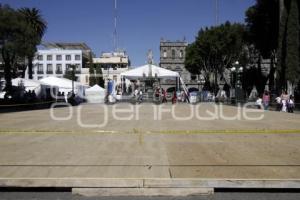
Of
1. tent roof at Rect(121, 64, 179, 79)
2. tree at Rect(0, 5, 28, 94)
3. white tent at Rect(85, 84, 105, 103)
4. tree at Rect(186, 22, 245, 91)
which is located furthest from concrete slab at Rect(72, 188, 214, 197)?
tree at Rect(186, 22, 245, 91)

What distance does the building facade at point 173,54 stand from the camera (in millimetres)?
131625

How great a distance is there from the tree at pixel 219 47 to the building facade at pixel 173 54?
52533 mm

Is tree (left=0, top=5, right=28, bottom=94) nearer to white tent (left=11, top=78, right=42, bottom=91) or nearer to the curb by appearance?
white tent (left=11, top=78, right=42, bottom=91)

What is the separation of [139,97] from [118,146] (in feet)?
116

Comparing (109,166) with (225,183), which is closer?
(225,183)

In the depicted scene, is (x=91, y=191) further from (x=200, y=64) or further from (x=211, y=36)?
(x=200, y=64)

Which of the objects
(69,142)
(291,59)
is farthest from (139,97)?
(69,142)

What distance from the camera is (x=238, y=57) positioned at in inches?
2876

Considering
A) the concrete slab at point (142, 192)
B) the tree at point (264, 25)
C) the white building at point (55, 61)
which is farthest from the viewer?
the white building at point (55, 61)

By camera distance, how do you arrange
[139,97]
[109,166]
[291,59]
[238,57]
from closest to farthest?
1. [109,166]
2. [291,59]
3. [139,97]
4. [238,57]

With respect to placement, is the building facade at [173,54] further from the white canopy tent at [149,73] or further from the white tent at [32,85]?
the white tent at [32,85]

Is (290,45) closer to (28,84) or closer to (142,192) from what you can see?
(28,84)


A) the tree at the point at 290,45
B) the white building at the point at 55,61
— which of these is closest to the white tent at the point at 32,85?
the tree at the point at 290,45

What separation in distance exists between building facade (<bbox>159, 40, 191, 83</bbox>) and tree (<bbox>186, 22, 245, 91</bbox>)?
52533 mm
